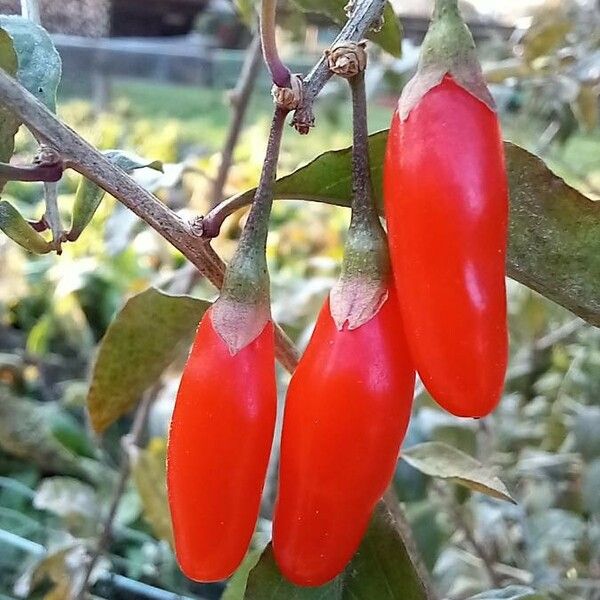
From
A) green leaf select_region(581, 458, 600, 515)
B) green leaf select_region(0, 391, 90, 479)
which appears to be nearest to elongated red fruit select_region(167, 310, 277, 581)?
green leaf select_region(581, 458, 600, 515)

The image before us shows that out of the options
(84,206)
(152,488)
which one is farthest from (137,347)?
(152,488)

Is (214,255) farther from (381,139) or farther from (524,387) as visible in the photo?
(524,387)

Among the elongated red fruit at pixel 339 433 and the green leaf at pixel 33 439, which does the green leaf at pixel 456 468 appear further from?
the green leaf at pixel 33 439

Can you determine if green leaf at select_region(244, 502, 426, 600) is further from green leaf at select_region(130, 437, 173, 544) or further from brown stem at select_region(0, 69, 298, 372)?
green leaf at select_region(130, 437, 173, 544)

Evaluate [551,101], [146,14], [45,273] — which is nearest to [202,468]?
[551,101]

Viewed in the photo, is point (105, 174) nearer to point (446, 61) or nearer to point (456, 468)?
point (446, 61)
